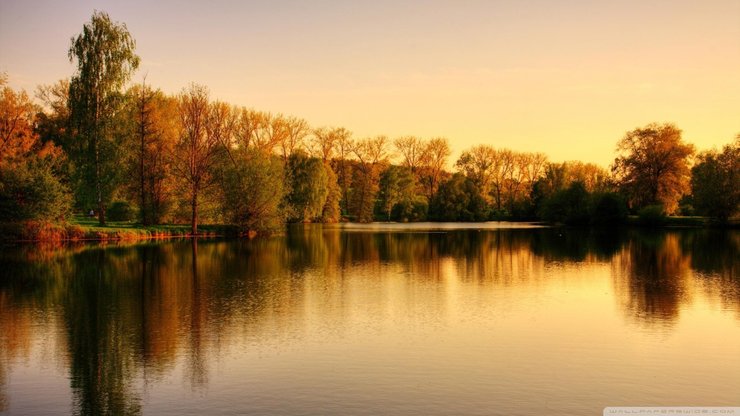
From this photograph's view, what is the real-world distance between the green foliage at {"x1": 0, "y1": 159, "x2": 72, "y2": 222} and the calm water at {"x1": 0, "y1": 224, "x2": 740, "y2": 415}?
600 inches

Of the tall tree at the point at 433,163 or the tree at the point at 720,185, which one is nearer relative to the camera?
the tree at the point at 720,185

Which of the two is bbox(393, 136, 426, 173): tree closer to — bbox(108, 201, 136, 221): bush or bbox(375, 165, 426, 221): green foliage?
bbox(375, 165, 426, 221): green foliage

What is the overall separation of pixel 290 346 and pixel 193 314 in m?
4.72

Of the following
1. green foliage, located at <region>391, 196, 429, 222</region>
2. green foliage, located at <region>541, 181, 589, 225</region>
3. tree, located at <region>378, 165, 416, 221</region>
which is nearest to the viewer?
green foliage, located at <region>541, 181, 589, 225</region>

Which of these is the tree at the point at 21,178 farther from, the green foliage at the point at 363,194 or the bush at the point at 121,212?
the green foliage at the point at 363,194

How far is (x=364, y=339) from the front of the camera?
569 inches

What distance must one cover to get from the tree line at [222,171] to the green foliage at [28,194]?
3.7 inches

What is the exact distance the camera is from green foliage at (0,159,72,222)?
41.5m

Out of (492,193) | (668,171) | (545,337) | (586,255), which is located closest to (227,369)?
(545,337)

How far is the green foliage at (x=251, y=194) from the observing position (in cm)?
5344

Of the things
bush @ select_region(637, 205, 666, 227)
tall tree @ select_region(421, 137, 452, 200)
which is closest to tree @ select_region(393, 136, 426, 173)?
tall tree @ select_region(421, 137, 452, 200)

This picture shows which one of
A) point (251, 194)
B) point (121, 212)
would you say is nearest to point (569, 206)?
point (251, 194)

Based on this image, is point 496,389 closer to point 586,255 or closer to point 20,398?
point 20,398

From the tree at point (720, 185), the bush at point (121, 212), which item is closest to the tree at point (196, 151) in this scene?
the bush at point (121, 212)
